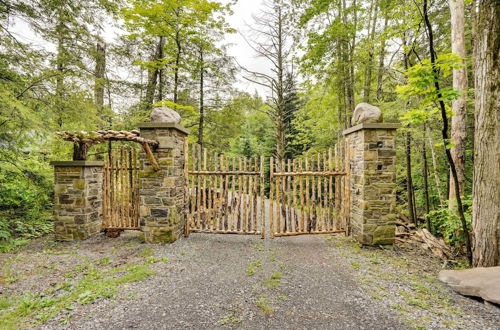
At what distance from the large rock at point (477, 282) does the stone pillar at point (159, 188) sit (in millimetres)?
4398

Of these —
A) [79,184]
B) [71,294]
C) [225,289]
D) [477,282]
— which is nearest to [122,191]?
[79,184]

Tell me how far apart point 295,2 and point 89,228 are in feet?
33.0

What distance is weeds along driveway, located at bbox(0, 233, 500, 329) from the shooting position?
6.85 feet

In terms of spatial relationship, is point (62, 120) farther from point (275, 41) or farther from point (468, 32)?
point (468, 32)

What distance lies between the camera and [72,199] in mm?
4188

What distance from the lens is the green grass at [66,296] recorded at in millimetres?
2092

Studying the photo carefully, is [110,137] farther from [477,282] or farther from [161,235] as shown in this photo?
[477,282]

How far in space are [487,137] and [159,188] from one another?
526cm

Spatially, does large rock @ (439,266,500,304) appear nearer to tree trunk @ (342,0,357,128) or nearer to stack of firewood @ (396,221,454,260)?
stack of firewood @ (396,221,454,260)

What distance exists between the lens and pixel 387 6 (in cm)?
616

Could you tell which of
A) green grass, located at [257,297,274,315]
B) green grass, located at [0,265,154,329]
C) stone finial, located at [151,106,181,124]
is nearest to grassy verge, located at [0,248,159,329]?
green grass, located at [0,265,154,329]

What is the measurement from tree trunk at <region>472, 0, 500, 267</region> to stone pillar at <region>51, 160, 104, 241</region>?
667cm

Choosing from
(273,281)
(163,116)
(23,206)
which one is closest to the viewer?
(273,281)

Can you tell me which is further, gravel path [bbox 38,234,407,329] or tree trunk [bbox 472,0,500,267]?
tree trunk [bbox 472,0,500,267]
